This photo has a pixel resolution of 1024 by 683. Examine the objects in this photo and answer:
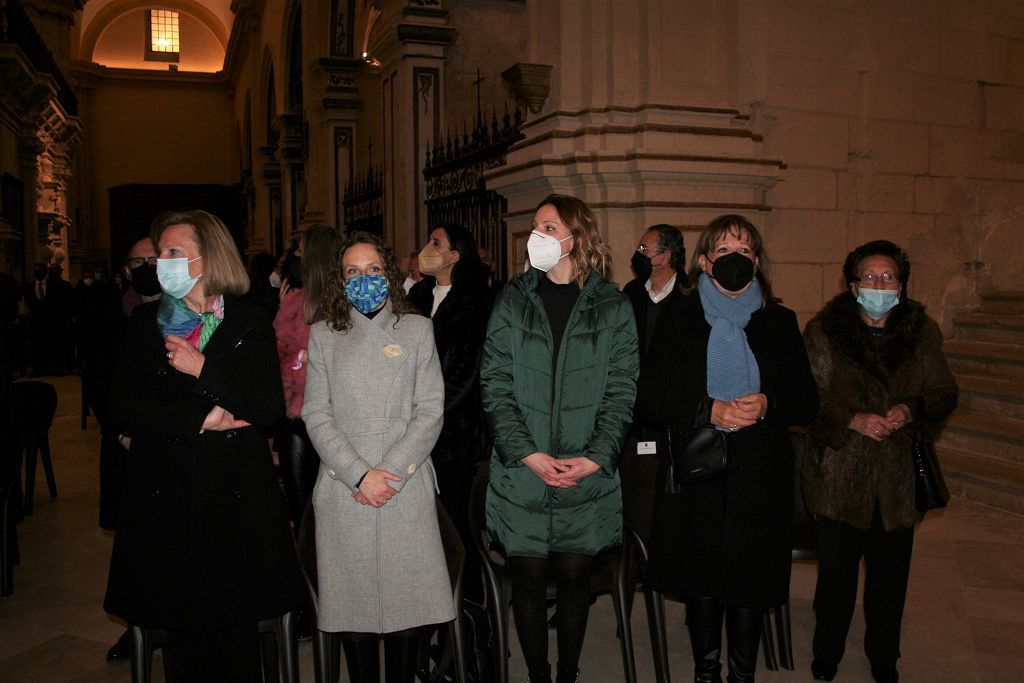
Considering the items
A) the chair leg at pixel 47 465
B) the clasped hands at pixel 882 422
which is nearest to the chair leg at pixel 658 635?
the clasped hands at pixel 882 422

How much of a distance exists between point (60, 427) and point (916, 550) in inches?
311

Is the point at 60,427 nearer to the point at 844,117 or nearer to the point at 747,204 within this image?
the point at 747,204

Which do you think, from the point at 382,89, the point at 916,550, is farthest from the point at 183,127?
the point at 916,550

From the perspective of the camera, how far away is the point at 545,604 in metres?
3.07

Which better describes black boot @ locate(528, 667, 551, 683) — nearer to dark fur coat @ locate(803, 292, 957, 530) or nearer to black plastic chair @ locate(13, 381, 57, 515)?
dark fur coat @ locate(803, 292, 957, 530)

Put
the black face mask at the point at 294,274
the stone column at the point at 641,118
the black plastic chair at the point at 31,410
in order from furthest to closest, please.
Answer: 1. the stone column at the point at 641,118
2. the black plastic chair at the point at 31,410
3. the black face mask at the point at 294,274

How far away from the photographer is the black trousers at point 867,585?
3.31 meters

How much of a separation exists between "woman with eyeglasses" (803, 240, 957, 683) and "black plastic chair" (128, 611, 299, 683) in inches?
76.9

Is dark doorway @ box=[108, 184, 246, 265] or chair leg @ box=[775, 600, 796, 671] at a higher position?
dark doorway @ box=[108, 184, 246, 265]

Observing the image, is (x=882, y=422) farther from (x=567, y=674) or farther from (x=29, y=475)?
(x=29, y=475)

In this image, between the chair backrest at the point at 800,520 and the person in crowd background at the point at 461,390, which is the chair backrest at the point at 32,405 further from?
the chair backrest at the point at 800,520

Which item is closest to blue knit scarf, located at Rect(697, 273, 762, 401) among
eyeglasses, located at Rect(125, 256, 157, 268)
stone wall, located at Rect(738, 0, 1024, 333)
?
eyeglasses, located at Rect(125, 256, 157, 268)

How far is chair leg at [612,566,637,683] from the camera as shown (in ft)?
10.3

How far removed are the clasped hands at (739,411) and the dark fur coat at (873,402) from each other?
1.60 feet
